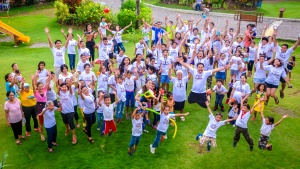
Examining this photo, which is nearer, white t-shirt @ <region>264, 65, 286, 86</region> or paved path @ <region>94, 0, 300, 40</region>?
white t-shirt @ <region>264, 65, 286, 86</region>

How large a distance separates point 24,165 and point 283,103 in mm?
8307

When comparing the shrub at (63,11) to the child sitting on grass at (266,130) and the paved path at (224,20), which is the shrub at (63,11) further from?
the child sitting on grass at (266,130)

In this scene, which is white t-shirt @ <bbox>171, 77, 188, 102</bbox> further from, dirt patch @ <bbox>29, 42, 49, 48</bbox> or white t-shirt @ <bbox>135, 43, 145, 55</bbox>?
dirt patch @ <bbox>29, 42, 49, 48</bbox>

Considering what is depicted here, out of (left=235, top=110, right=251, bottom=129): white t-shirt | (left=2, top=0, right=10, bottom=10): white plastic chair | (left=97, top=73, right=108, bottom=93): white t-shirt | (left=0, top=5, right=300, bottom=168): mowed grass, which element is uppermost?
(left=2, top=0, right=10, bottom=10): white plastic chair

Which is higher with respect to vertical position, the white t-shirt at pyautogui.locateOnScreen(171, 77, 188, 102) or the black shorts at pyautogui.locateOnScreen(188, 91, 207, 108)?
the white t-shirt at pyautogui.locateOnScreen(171, 77, 188, 102)

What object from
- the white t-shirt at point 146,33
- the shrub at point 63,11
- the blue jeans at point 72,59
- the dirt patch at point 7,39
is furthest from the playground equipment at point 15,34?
the white t-shirt at point 146,33

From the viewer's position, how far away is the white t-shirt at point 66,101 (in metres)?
7.75

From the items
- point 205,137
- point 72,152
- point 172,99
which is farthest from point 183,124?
point 72,152

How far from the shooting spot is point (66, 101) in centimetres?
779

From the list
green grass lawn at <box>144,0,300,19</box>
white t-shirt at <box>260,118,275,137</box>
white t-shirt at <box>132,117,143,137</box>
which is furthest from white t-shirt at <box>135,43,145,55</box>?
green grass lawn at <box>144,0,300,19</box>

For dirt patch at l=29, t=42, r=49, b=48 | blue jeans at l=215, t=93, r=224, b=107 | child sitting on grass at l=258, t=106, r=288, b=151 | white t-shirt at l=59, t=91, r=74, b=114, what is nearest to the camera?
child sitting on grass at l=258, t=106, r=288, b=151

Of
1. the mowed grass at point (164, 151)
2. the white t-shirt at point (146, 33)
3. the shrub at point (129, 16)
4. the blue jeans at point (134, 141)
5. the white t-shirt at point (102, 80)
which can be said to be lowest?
the mowed grass at point (164, 151)

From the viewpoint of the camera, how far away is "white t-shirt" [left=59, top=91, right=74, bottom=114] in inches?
305

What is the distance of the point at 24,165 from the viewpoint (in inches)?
289
